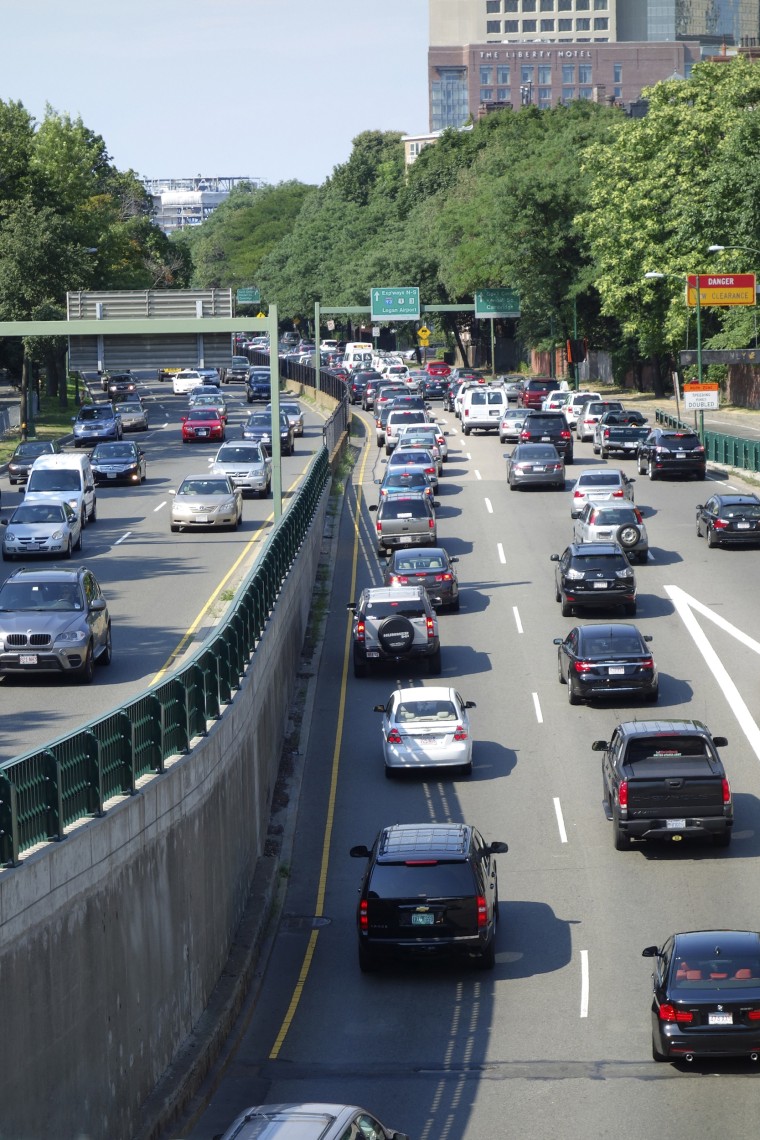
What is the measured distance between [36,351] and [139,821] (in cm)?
6597

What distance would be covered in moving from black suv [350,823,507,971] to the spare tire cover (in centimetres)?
1419

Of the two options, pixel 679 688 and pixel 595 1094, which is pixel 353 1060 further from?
pixel 679 688

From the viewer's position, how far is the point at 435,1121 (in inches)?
667

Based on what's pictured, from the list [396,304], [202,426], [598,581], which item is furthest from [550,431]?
[396,304]

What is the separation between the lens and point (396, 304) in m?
112

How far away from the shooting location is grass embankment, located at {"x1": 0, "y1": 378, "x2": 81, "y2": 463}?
248 ft

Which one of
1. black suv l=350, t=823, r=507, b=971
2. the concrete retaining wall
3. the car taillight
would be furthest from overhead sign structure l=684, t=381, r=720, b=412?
the car taillight

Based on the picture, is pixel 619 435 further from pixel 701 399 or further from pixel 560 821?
pixel 560 821

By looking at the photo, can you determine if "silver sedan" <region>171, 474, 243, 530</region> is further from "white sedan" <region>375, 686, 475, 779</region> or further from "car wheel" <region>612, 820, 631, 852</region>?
"car wheel" <region>612, 820, 631, 852</region>

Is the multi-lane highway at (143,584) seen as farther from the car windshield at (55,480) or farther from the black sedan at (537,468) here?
the black sedan at (537,468)

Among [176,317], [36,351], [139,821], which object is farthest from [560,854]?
[36,351]

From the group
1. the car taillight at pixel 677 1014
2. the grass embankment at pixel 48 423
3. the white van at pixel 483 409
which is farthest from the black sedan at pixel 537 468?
the car taillight at pixel 677 1014

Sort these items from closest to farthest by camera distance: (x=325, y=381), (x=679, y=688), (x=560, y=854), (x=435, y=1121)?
1. (x=435, y=1121)
2. (x=560, y=854)
3. (x=679, y=688)
4. (x=325, y=381)

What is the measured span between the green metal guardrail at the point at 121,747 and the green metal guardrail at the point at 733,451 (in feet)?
116
